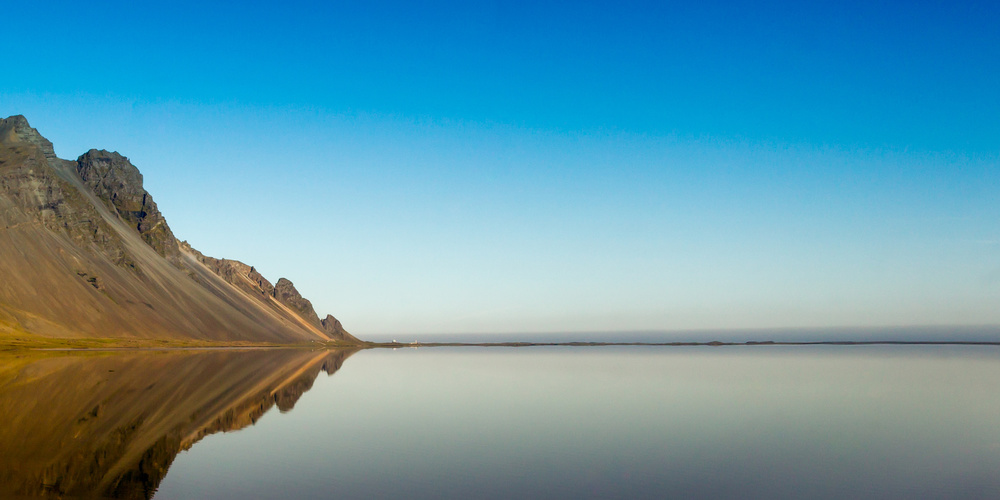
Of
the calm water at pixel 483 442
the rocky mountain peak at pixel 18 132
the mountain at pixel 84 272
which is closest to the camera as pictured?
the calm water at pixel 483 442

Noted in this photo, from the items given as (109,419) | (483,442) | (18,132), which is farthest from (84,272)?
(483,442)

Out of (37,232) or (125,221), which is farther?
(125,221)

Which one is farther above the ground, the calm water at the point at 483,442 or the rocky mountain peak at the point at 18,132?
the rocky mountain peak at the point at 18,132

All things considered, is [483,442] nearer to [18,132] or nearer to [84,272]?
[84,272]

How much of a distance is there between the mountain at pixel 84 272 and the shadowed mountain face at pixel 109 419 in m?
65.4

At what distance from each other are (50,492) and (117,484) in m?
1.66

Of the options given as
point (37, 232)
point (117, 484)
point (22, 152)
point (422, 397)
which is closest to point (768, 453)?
point (117, 484)

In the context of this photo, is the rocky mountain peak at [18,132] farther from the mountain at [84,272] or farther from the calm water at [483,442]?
the calm water at [483,442]

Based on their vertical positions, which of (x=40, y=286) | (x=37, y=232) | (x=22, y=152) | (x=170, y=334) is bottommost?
(x=170, y=334)

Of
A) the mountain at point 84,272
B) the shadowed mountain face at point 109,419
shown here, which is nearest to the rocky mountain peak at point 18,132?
the mountain at point 84,272

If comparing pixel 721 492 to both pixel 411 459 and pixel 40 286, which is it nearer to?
pixel 411 459

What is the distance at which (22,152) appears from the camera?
536ft

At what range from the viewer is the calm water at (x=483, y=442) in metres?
19.4

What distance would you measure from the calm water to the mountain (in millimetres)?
84794
